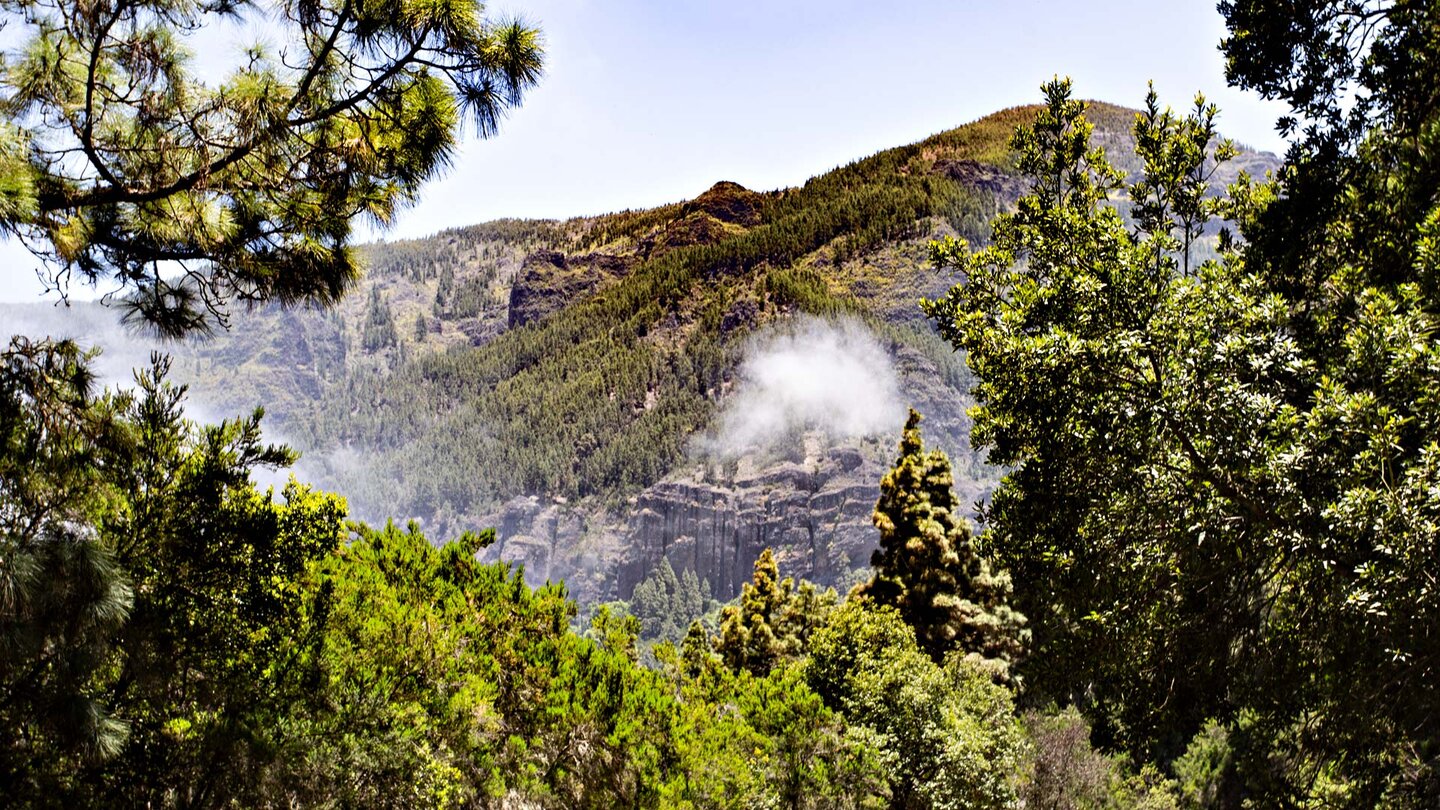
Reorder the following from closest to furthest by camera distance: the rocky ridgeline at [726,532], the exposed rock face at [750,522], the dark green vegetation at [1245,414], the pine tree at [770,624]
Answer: the dark green vegetation at [1245,414], the pine tree at [770,624], the rocky ridgeline at [726,532], the exposed rock face at [750,522]

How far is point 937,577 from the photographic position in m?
23.7

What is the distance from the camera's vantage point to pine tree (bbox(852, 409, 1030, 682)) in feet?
76.2

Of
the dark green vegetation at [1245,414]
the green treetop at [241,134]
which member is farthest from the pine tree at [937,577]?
the green treetop at [241,134]

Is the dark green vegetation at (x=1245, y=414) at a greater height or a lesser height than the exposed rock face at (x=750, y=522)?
greater

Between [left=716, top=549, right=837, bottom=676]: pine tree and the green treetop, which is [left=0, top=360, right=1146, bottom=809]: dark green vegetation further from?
[left=716, top=549, right=837, bottom=676]: pine tree

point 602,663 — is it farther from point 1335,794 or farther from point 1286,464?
point 1335,794

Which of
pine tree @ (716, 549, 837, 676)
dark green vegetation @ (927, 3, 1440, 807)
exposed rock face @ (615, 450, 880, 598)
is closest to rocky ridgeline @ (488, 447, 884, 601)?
exposed rock face @ (615, 450, 880, 598)

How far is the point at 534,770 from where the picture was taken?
9.66 meters

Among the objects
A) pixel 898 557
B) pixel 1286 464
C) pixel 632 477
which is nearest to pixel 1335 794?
pixel 1286 464

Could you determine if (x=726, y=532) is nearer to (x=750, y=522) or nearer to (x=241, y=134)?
(x=750, y=522)

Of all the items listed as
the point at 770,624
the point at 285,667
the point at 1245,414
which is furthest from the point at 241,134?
the point at 770,624

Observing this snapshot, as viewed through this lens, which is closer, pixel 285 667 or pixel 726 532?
pixel 285 667

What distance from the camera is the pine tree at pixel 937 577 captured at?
23.2 metres

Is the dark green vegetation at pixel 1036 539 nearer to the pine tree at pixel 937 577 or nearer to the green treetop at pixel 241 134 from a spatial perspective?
the green treetop at pixel 241 134
